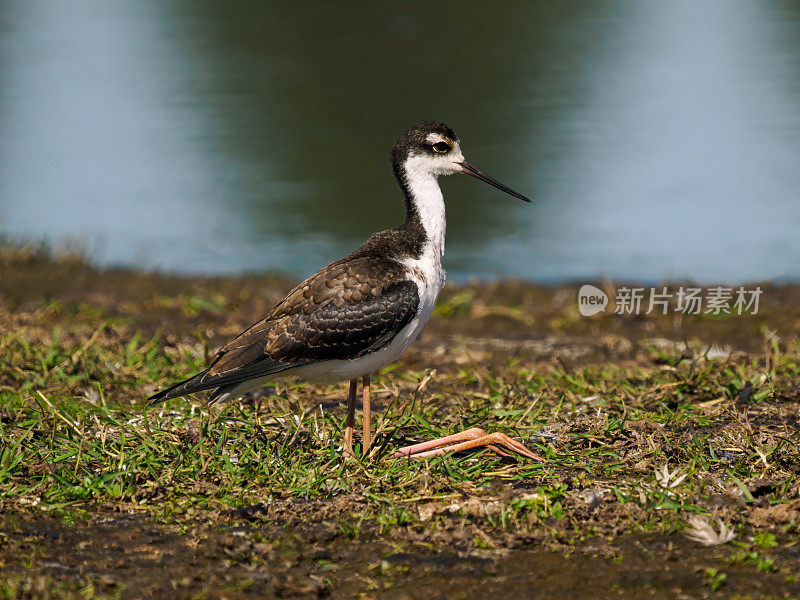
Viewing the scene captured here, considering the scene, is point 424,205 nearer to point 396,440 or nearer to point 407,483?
point 396,440

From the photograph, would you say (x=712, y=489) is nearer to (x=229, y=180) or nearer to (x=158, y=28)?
(x=229, y=180)

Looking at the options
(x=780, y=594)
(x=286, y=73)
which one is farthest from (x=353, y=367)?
(x=286, y=73)

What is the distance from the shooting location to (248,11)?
71.1 ft

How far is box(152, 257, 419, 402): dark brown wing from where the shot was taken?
5.25 metres

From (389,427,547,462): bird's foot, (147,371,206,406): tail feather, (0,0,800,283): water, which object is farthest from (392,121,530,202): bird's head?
(0,0,800,283): water

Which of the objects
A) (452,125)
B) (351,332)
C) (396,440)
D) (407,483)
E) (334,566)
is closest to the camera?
(334,566)

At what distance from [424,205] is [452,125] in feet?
30.9

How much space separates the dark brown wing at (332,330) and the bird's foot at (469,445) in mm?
556

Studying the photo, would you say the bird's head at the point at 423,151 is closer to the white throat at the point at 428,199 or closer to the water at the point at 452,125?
the white throat at the point at 428,199

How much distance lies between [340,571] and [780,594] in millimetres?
1700

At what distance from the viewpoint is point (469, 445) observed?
201 inches

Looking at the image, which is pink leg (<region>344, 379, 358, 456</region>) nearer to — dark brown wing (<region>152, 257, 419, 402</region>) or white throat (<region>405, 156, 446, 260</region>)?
dark brown wing (<region>152, 257, 419, 402</region>)

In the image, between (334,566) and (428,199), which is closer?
(334,566)

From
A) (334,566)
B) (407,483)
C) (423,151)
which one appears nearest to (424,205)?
(423,151)
